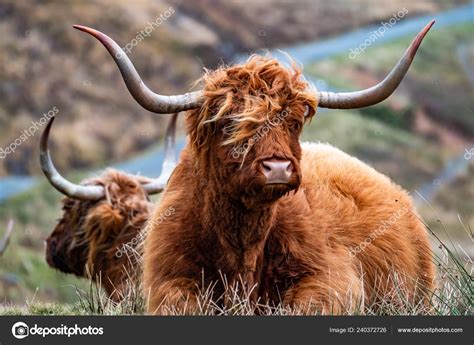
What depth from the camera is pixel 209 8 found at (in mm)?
26797

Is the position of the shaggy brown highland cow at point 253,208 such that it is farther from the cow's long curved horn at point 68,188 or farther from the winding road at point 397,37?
the winding road at point 397,37

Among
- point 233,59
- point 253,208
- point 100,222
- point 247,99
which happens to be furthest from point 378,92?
point 233,59

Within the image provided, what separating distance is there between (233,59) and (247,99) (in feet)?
63.7

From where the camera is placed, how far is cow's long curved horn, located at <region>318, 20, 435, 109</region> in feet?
18.2

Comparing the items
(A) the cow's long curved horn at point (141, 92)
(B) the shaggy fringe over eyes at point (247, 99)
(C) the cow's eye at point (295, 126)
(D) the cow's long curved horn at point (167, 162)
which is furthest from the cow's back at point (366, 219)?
(D) the cow's long curved horn at point (167, 162)

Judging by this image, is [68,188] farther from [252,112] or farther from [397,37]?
[397,37]

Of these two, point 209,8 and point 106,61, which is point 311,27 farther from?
point 106,61

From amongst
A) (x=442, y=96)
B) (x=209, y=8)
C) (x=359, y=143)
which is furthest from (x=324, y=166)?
(x=442, y=96)

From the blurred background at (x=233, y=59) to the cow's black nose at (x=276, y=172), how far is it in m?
18.3

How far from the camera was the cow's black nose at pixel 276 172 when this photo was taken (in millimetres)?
5402

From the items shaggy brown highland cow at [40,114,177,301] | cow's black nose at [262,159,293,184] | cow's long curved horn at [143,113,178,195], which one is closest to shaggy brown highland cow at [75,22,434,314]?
cow's black nose at [262,159,293,184]

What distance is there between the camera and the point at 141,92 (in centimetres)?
553

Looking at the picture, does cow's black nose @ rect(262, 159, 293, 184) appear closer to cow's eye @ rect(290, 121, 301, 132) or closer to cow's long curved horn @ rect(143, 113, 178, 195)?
cow's eye @ rect(290, 121, 301, 132)
